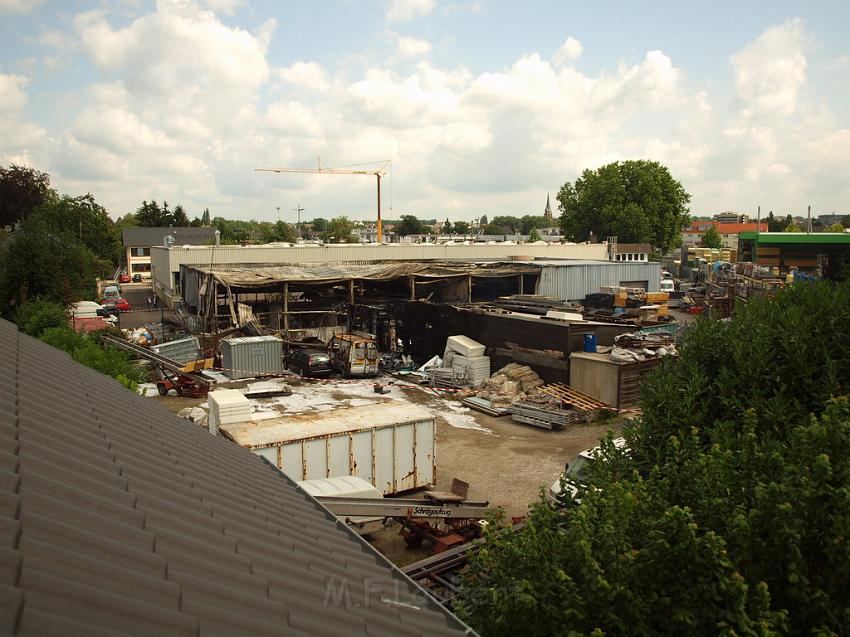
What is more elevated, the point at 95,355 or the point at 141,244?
the point at 141,244

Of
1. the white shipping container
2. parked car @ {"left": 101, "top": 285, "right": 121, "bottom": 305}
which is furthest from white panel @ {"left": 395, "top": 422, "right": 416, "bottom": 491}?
parked car @ {"left": 101, "top": 285, "right": 121, "bottom": 305}

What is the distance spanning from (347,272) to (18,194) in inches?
2010

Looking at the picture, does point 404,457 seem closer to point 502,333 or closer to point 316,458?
point 316,458

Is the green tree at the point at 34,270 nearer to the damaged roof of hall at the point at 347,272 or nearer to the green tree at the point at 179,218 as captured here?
the damaged roof of hall at the point at 347,272

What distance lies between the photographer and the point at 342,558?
5539 mm

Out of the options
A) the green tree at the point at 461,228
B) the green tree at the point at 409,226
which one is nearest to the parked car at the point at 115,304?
the green tree at the point at 409,226

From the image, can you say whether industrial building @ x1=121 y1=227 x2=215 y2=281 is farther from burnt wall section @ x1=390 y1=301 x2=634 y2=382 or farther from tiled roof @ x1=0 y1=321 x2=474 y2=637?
tiled roof @ x1=0 y1=321 x2=474 y2=637

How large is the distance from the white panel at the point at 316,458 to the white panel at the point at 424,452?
2.59 metres

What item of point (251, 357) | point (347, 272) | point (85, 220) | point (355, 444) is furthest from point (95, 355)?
point (85, 220)

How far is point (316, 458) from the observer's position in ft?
49.6

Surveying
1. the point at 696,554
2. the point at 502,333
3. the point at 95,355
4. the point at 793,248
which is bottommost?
the point at 95,355

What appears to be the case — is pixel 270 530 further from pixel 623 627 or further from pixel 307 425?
pixel 307 425

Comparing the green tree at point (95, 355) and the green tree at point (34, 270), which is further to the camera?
the green tree at point (34, 270)

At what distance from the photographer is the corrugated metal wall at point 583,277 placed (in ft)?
125
